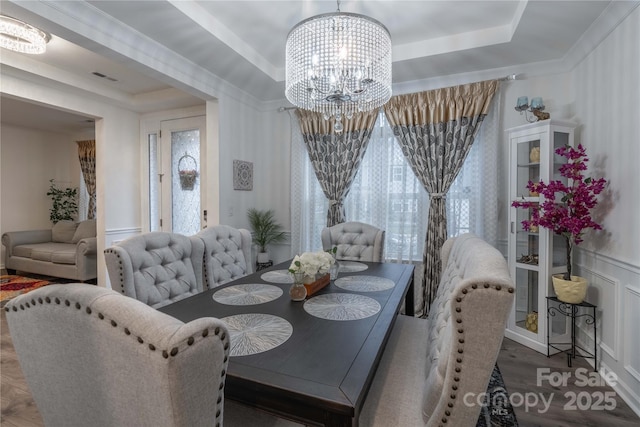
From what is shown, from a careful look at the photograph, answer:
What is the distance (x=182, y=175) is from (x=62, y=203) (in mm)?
3786

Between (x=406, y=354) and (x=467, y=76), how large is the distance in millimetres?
3028

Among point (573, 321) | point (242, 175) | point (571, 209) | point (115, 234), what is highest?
point (242, 175)

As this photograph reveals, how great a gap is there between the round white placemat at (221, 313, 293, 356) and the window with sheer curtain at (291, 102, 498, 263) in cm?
251

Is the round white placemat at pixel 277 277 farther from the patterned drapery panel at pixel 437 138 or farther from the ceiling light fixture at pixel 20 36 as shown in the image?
the ceiling light fixture at pixel 20 36

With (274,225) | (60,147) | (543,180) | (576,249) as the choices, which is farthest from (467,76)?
(60,147)

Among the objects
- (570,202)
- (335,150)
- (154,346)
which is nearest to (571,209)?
(570,202)

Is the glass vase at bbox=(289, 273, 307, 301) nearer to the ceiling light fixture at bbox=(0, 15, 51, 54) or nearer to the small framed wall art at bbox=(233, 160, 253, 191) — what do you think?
the small framed wall art at bbox=(233, 160, 253, 191)

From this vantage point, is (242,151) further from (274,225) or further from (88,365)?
(88,365)

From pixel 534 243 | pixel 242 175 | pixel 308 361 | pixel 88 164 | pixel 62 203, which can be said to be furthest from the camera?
pixel 62 203

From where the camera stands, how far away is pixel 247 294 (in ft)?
5.67

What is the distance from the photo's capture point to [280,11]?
2.52m

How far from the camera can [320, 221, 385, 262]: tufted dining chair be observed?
292cm

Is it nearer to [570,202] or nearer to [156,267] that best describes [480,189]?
[570,202]

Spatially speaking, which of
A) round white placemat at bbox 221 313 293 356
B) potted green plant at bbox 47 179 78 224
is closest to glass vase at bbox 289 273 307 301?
round white placemat at bbox 221 313 293 356
